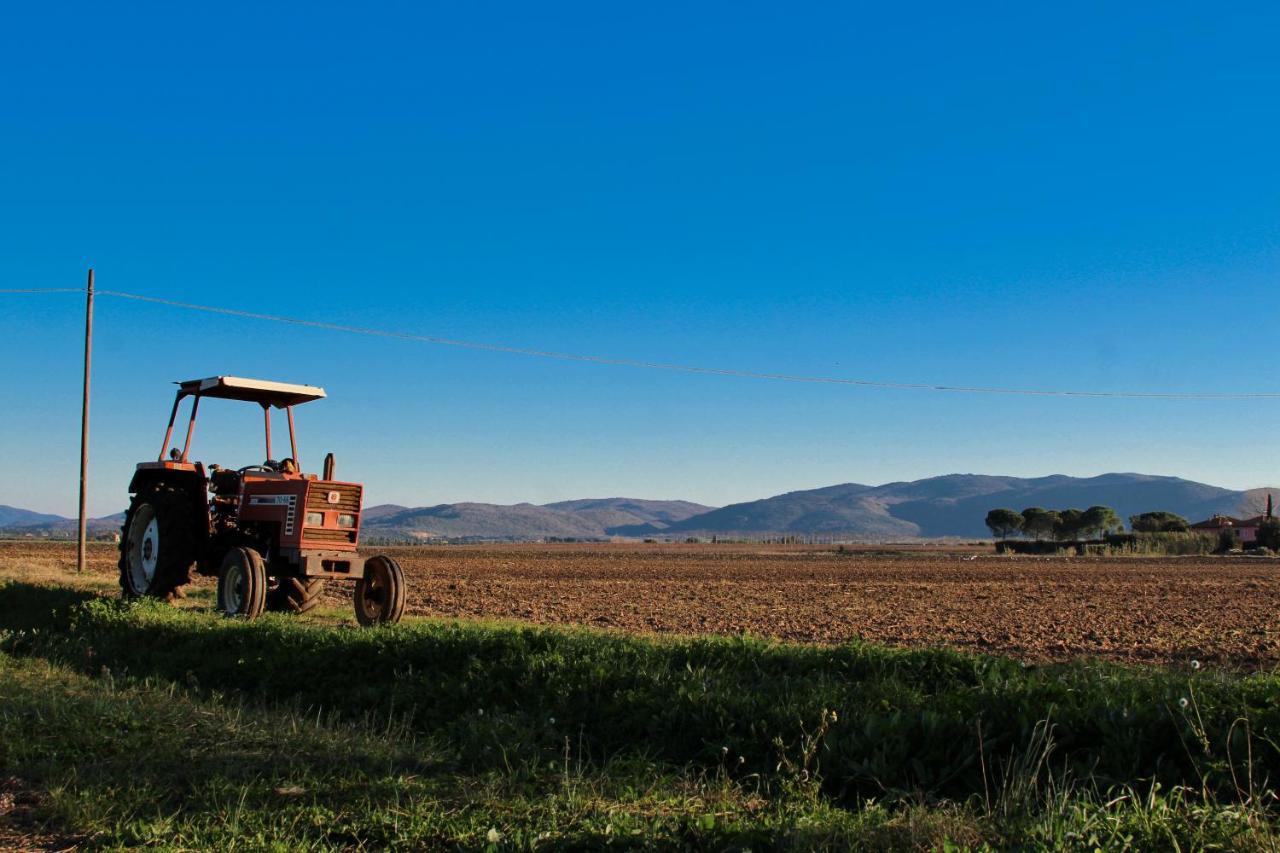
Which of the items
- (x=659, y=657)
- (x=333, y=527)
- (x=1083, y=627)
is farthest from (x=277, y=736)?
(x=1083, y=627)

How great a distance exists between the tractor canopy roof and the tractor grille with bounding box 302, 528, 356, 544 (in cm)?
256

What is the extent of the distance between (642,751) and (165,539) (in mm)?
9897

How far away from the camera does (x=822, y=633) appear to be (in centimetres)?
1631

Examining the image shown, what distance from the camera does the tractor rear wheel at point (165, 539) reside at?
14547 mm

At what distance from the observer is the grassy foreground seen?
5.08 m

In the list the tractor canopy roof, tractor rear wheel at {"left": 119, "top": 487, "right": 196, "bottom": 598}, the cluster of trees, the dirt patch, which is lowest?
the cluster of trees

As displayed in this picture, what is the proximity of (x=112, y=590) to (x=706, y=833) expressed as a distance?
1649 cm

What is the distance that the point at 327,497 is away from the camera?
13898mm

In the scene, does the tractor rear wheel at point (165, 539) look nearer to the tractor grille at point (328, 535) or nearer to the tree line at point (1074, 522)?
the tractor grille at point (328, 535)

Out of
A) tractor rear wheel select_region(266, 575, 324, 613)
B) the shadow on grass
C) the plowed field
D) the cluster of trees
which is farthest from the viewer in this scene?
the cluster of trees

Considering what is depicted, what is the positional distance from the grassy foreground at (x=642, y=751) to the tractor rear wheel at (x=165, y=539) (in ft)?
14.4

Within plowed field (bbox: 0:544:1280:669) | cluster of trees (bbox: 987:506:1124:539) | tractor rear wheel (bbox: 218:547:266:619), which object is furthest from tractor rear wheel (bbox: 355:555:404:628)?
cluster of trees (bbox: 987:506:1124:539)

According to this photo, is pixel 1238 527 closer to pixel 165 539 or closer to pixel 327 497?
pixel 327 497

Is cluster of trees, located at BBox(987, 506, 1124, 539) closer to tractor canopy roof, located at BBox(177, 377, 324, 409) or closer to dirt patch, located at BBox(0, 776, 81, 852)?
tractor canopy roof, located at BBox(177, 377, 324, 409)
